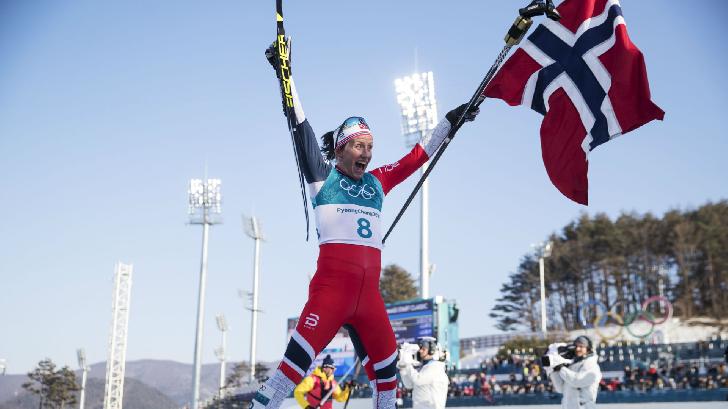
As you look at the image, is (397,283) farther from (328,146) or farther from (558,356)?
(328,146)

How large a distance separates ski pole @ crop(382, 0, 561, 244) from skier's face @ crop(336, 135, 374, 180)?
0.62 metres

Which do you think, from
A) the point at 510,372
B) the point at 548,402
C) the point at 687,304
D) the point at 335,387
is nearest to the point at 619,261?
the point at 687,304

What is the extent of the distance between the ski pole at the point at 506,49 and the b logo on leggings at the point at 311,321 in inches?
41.7

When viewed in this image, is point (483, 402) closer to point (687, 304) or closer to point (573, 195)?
point (573, 195)

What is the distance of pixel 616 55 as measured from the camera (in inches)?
281

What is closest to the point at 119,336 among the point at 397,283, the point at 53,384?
the point at 53,384

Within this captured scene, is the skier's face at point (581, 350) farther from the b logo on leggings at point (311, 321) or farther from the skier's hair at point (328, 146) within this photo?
the b logo on leggings at point (311, 321)

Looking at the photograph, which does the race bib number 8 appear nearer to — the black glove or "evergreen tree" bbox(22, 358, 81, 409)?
the black glove

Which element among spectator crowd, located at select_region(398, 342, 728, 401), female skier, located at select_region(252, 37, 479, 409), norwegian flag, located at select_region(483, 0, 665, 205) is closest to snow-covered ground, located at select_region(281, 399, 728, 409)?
spectator crowd, located at select_region(398, 342, 728, 401)

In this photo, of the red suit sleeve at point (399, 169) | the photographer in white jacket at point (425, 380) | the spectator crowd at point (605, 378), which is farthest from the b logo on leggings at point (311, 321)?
the spectator crowd at point (605, 378)

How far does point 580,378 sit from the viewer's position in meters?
11.1

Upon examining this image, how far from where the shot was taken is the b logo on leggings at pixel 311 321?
16.1 ft

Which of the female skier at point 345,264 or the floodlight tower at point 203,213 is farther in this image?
the floodlight tower at point 203,213

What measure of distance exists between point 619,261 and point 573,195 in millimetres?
70286
